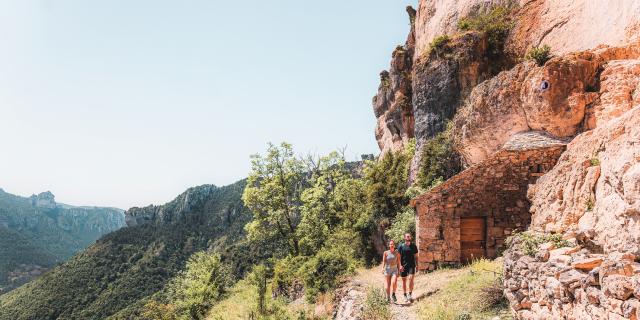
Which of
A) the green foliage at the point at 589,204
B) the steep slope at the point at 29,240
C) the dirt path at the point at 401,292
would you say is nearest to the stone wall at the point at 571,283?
the green foliage at the point at 589,204

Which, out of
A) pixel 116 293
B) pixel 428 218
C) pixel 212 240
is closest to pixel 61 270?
pixel 116 293

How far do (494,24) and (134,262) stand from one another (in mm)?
77818

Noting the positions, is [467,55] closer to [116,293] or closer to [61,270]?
[116,293]

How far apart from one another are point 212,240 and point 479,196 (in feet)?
259

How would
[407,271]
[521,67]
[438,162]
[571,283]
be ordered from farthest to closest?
[438,162]
[521,67]
[407,271]
[571,283]

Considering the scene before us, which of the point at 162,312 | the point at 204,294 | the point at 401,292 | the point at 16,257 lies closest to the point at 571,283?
the point at 401,292

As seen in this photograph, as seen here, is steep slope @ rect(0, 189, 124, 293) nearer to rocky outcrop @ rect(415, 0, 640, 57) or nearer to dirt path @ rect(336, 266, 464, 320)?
dirt path @ rect(336, 266, 464, 320)

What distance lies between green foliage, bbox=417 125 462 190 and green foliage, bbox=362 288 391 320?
831cm

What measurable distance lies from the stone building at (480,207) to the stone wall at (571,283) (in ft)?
15.3

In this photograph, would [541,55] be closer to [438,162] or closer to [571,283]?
[438,162]

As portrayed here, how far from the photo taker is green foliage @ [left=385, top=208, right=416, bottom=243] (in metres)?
15.4

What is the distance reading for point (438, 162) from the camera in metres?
17.3

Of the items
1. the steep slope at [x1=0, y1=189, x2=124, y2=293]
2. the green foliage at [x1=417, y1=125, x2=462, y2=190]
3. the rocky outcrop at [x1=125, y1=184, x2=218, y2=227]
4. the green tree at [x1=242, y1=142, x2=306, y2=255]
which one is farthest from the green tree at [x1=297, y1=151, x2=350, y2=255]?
the steep slope at [x1=0, y1=189, x2=124, y2=293]

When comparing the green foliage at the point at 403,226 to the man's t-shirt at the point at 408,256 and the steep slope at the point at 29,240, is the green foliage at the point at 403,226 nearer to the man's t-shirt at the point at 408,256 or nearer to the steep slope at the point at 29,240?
the man's t-shirt at the point at 408,256
